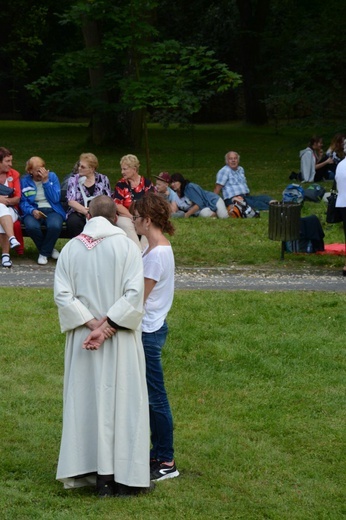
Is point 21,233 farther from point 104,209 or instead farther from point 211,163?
point 211,163

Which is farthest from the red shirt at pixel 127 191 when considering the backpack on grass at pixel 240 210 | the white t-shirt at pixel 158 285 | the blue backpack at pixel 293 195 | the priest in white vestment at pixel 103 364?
the priest in white vestment at pixel 103 364

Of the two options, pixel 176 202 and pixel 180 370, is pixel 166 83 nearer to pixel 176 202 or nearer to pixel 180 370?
pixel 176 202

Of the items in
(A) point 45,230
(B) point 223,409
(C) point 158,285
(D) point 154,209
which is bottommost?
(B) point 223,409

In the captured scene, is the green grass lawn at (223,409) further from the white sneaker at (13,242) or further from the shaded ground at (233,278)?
the white sneaker at (13,242)

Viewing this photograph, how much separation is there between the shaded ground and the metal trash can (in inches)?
20.2

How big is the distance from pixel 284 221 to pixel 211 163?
1585 cm

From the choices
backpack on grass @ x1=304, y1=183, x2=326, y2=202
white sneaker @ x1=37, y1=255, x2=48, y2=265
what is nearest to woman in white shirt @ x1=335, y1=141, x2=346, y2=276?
white sneaker @ x1=37, y1=255, x2=48, y2=265

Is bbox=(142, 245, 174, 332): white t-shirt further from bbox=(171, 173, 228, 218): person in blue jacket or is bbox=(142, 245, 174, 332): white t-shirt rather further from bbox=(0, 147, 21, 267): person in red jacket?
bbox=(171, 173, 228, 218): person in blue jacket

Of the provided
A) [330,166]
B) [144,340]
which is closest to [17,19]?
[330,166]

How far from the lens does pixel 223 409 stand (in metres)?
8.47

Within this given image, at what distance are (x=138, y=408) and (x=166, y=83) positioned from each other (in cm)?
1457

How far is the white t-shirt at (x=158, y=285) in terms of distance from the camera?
21.7 feet

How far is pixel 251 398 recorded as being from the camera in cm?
873

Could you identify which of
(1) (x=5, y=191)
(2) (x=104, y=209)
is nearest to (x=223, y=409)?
(2) (x=104, y=209)
